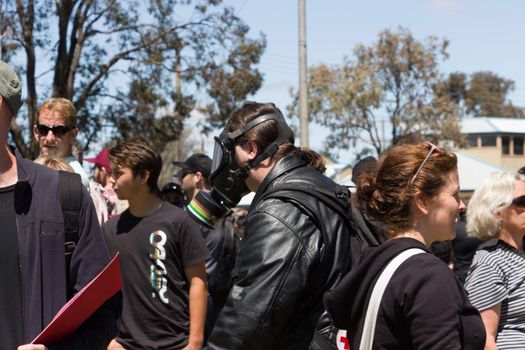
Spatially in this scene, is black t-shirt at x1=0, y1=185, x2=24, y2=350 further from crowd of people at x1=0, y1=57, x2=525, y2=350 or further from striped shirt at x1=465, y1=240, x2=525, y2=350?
striped shirt at x1=465, y1=240, x2=525, y2=350

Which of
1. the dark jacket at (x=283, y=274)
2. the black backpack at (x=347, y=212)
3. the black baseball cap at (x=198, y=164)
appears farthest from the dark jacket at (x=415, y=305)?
the black baseball cap at (x=198, y=164)

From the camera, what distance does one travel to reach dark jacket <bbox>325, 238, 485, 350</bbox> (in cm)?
265

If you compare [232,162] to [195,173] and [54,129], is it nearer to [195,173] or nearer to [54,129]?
[54,129]

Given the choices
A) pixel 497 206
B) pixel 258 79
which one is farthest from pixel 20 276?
pixel 258 79

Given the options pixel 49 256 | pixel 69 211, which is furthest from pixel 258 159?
pixel 49 256

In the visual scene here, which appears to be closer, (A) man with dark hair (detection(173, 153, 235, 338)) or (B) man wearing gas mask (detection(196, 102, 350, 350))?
(B) man wearing gas mask (detection(196, 102, 350, 350))

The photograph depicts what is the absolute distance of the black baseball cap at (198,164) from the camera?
837cm

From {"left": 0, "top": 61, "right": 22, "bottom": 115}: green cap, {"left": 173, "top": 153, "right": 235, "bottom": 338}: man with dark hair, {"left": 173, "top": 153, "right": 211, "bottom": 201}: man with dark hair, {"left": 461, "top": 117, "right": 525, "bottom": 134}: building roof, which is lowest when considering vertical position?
{"left": 461, "top": 117, "right": 525, "bottom": 134}: building roof

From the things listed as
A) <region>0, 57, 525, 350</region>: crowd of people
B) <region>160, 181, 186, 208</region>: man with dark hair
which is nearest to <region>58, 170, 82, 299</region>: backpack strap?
<region>0, 57, 525, 350</region>: crowd of people

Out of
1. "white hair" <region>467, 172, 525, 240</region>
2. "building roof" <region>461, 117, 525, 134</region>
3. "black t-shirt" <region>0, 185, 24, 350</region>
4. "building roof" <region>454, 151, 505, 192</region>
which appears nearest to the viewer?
"black t-shirt" <region>0, 185, 24, 350</region>

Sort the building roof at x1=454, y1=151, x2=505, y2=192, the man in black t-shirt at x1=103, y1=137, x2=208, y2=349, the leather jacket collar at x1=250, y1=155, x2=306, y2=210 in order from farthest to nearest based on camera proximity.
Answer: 1. the building roof at x1=454, y1=151, x2=505, y2=192
2. the man in black t-shirt at x1=103, y1=137, x2=208, y2=349
3. the leather jacket collar at x1=250, y1=155, x2=306, y2=210

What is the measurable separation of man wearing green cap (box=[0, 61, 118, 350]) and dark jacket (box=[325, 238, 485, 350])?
2.91 ft

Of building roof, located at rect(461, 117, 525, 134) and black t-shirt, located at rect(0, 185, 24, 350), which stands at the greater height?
black t-shirt, located at rect(0, 185, 24, 350)

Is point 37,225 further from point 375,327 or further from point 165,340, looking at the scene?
point 165,340
